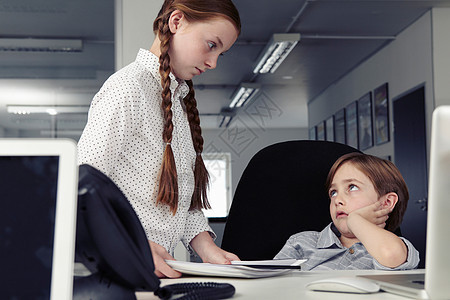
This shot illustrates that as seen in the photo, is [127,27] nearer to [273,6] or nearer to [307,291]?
[273,6]

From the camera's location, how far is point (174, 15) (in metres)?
1.35

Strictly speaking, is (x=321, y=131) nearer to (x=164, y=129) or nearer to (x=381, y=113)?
(x=381, y=113)

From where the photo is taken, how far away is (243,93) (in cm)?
781

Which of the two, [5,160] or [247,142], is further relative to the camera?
[247,142]

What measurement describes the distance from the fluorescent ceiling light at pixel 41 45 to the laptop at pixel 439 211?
3055 mm

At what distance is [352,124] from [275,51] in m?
1.65

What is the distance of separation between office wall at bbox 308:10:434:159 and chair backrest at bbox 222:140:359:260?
338 cm

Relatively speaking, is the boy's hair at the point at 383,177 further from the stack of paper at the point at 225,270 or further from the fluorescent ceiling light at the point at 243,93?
the fluorescent ceiling light at the point at 243,93

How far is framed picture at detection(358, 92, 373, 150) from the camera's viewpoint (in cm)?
626

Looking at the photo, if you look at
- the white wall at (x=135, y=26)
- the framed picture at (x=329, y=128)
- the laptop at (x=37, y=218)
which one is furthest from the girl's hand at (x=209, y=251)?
the framed picture at (x=329, y=128)

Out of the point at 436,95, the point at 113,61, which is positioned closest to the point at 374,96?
the point at 436,95

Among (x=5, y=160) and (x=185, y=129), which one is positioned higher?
(x=185, y=129)

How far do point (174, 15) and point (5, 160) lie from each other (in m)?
0.93

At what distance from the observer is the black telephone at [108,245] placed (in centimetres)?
53
